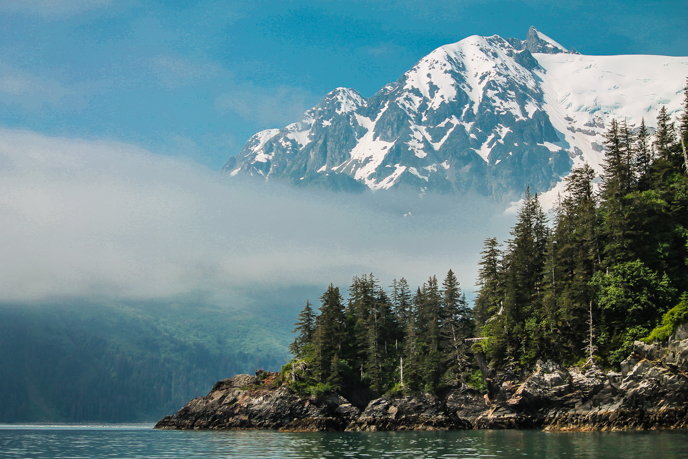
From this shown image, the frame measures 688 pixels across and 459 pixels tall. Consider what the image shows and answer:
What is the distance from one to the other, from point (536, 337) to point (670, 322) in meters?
22.3

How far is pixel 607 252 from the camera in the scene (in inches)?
3346

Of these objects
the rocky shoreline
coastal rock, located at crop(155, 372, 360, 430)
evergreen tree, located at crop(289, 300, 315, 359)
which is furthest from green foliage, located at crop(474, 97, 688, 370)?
evergreen tree, located at crop(289, 300, 315, 359)

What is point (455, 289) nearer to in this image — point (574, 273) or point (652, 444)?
point (574, 273)

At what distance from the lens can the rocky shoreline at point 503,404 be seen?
69.7 m

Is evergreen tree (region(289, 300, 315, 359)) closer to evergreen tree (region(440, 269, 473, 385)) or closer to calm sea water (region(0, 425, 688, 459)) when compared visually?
evergreen tree (region(440, 269, 473, 385))

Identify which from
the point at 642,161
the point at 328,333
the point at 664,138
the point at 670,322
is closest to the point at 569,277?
the point at 670,322

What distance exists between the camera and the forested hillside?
79625 millimetres

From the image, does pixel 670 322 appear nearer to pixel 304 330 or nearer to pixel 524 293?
pixel 524 293

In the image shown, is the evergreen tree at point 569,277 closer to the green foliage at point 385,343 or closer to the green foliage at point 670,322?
the green foliage at point 670,322

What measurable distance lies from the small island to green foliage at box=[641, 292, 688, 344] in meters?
0.19

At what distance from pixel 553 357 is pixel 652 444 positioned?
3450 cm

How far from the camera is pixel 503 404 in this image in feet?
308

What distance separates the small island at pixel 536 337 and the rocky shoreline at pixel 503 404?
21 cm

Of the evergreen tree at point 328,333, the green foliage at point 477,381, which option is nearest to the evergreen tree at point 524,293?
the green foliage at point 477,381
